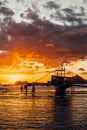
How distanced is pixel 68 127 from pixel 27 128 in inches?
165

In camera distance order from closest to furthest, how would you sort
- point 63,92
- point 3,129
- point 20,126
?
point 3,129
point 20,126
point 63,92

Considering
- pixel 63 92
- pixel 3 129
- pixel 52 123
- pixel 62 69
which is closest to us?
pixel 3 129

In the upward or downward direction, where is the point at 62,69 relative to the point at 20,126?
upward

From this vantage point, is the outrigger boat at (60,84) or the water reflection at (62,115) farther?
the outrigger boat at (60,84)

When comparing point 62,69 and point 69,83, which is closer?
Answer: point 69,83

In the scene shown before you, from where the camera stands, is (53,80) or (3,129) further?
(53,80)

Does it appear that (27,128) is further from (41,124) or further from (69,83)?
(69,83)

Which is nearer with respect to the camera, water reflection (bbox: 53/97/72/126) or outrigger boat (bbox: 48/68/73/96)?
water reflection (bbox: 53/97/72/126)

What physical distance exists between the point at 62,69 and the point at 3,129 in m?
153

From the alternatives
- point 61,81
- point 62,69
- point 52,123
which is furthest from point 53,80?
point 52,123

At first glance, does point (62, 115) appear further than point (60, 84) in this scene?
No

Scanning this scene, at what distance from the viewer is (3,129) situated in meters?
37.8


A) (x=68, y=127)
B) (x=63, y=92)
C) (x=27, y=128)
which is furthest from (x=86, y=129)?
(x=63, y=92)

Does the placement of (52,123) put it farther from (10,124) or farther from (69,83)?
(69,83)
